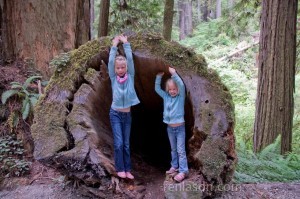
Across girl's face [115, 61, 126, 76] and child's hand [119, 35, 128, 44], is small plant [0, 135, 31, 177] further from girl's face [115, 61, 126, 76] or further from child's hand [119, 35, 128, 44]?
child's hand [119, 35, 128, 44]

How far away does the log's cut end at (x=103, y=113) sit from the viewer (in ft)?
11.1

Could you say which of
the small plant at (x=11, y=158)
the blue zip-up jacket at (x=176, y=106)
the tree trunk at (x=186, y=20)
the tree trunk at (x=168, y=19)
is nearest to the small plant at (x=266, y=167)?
the blue zip-up jacket at (x=176, y=106)

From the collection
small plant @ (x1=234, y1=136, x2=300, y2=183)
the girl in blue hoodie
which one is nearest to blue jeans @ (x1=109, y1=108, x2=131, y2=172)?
the girl in blue hoodie

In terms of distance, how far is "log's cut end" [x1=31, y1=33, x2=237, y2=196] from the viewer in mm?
3373

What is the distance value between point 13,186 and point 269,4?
5.06 metres

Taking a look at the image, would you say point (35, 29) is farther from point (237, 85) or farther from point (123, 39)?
point (237, 85)

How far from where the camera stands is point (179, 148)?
3631mm

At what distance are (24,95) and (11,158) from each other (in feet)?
3.41

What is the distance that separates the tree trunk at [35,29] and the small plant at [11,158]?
4.92 feet

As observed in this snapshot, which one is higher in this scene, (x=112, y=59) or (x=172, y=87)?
(x=112, y=59)

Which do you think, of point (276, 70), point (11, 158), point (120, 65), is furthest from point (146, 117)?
point (276, 70)

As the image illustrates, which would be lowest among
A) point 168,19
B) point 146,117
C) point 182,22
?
point 146,117

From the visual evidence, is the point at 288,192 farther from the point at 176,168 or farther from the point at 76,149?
the point at 76,149

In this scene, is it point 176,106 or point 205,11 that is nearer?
point 176,106
